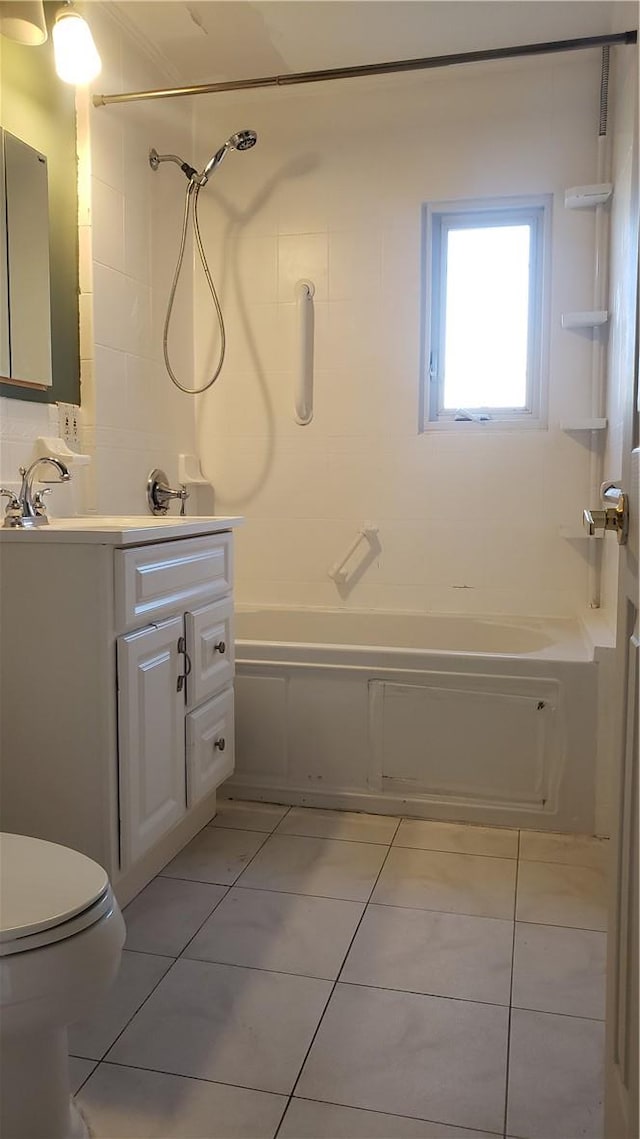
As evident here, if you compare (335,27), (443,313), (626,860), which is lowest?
(626,860)

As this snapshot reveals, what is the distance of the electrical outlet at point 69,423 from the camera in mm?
2395

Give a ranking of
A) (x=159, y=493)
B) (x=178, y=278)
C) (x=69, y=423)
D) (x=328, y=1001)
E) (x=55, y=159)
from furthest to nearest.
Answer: (x=178, y=278) < (x=159, y=493) < (x=69, y=423) < (x=55, y=159) < (x=328, y=1001)

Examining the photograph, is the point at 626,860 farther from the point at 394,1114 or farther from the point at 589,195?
the point at 589,195

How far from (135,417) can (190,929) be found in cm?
169

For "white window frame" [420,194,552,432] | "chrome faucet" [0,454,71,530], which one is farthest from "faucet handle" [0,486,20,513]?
"white window frame" [420,194,552,432]

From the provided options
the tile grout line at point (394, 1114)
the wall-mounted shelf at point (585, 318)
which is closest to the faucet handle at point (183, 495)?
the wall-mounted shelf at point (585, 318)

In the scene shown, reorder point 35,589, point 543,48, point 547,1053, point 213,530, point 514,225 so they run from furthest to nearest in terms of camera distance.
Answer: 1. point 514,225
2. point 543,48
3. point 213,530
4. point 35,589
5. point 547,1053

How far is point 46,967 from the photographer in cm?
106

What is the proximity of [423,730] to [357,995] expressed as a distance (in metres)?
0.97

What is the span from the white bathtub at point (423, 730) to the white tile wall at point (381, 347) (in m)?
0.63

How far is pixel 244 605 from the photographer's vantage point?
132 inches

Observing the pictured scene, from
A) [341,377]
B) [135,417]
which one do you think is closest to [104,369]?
[135,417]

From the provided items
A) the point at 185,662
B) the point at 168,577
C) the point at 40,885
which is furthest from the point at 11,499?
the point at 40,885

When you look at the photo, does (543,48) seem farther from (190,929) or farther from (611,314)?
(190,929)
